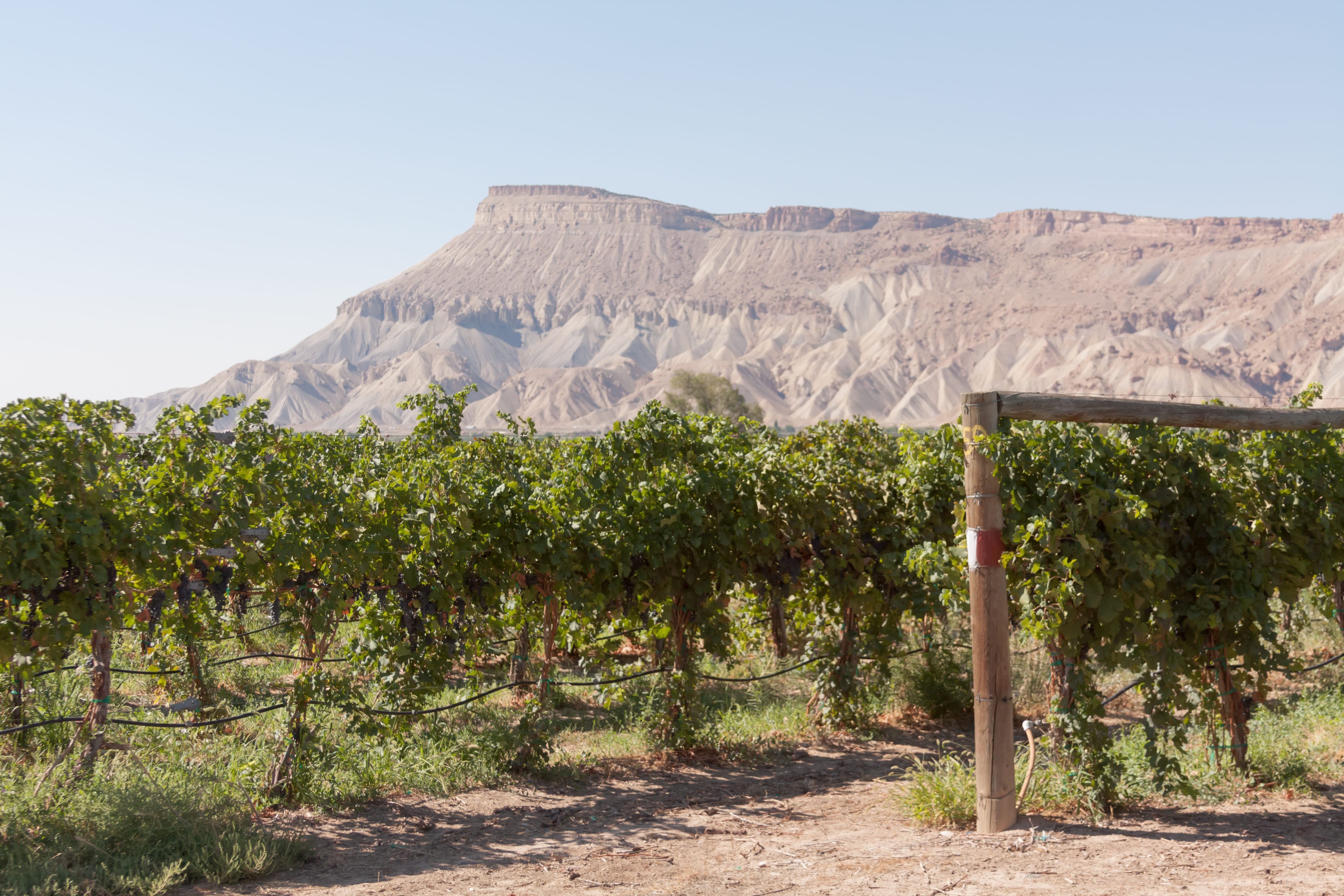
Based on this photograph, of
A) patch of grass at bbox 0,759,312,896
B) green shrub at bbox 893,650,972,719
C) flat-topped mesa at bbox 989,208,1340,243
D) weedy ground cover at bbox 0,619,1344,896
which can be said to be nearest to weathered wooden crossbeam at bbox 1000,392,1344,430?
weedy ground cover at bbox 0,619,1344,896

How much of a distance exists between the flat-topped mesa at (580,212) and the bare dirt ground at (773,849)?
18084 cm

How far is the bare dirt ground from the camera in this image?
15.3 ft

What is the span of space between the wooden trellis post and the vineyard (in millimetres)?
131

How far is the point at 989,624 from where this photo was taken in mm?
5301

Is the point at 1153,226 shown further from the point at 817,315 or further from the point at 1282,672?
the point at 1282,672

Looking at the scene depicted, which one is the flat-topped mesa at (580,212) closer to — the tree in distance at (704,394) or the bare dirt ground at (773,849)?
the tree in distance at (704,394)

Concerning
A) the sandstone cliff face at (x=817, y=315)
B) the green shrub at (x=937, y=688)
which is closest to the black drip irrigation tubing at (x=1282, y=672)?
the green shrub at (x=937, y=688)

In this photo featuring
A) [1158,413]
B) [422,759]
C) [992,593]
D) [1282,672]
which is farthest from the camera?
[1282,672]

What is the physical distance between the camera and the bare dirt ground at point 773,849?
466cm

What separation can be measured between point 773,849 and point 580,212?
192 meters

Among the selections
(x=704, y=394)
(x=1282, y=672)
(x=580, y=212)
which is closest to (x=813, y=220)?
(x=580, y=212)

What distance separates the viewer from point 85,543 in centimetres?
483

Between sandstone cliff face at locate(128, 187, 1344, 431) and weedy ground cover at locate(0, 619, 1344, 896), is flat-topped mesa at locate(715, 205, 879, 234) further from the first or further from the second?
weedy ground cover at locate(0, 619, 1344, 896)

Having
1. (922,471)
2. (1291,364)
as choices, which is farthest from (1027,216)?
(922,471)
